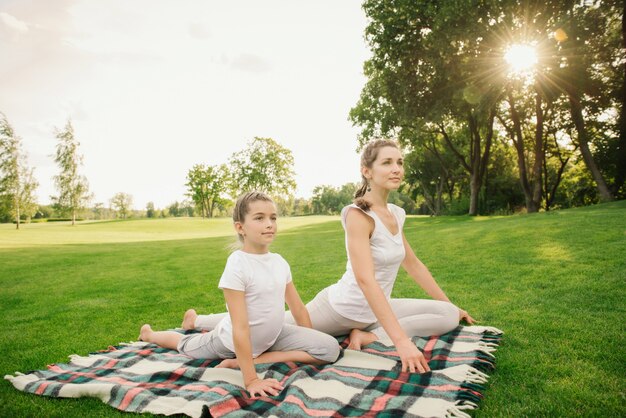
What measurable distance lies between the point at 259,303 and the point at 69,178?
158 ft

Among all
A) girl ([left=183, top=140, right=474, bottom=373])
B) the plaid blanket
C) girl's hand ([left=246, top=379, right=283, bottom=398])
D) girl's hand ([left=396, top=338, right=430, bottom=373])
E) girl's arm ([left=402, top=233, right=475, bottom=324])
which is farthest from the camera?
girl's arm ([left=402, top=233, right=475, bottom=324])

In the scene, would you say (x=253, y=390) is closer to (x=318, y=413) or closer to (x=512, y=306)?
(x=318, y=413)

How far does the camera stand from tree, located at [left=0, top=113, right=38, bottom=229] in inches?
1369

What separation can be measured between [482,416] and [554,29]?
1966 centimetres

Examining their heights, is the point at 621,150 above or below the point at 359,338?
above

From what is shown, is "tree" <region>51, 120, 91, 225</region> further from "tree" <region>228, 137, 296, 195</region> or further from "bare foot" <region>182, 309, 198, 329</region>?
"bare foot" <region>182, 309, 198, 329</region>

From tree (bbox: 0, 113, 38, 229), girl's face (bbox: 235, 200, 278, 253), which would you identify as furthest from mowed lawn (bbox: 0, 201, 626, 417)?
tree (bbox: 0, 113, 38, 229)

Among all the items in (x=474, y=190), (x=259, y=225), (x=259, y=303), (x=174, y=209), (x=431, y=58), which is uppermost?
(x=431, y=58)

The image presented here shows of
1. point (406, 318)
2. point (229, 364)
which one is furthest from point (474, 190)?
point (229, 364)

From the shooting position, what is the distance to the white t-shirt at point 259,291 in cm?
298

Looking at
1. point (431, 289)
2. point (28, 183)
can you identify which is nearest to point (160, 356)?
point (431, 289)

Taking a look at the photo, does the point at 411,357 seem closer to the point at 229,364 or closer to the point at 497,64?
the point at 229,364

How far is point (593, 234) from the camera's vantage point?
336 inches

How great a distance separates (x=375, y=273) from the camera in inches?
138
